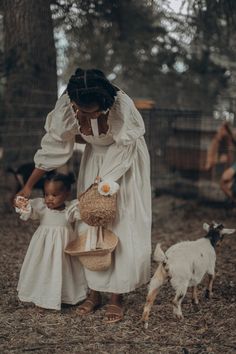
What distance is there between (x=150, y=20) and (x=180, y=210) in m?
2.82

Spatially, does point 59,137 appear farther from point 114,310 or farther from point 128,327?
point 128,327


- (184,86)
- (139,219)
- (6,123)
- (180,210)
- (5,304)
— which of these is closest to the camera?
(139,219)

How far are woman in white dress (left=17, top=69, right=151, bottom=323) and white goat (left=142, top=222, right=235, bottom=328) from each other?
0.59ft

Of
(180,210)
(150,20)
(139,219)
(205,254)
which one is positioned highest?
(150,20)

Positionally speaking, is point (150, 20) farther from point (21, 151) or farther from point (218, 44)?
point (21, 151)

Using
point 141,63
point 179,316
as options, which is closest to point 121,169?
point 179,316

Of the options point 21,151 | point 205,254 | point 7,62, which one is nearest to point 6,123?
point 21,151

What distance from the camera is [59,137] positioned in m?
3.82

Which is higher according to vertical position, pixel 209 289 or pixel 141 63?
pixel 141 63

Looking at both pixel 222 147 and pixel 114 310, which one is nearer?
pixel 114 310

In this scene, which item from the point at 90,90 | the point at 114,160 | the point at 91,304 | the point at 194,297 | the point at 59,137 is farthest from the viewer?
the point at 194,297

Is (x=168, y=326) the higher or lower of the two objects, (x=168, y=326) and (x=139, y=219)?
the lower

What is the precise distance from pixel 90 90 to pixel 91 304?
151 centimetres

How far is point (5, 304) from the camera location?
4.07 m
